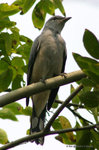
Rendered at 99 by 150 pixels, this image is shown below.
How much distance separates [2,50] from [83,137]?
6.21ft

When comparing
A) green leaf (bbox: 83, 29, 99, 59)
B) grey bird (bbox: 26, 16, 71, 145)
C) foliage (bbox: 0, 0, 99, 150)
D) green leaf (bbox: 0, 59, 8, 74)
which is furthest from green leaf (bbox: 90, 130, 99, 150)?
grey bird (bbox: 26, 16, 71, 145)

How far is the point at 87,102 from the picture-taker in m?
A: 2.72

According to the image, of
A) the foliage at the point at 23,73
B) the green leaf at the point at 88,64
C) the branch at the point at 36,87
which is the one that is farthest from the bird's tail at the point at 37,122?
the green leaf at the point at 88,64

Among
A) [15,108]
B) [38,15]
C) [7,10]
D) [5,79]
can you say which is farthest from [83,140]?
[38,15]

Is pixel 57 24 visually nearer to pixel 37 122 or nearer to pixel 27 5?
pixel 37 122

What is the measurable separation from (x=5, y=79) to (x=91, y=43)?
1960mm

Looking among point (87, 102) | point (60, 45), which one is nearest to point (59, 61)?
point (60, 45)

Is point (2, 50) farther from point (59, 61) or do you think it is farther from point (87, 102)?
point (87, 102)

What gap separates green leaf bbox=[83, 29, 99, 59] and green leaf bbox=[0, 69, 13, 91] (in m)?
1.86

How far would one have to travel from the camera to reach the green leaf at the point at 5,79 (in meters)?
3.94

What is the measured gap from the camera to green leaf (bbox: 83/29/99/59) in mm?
2336

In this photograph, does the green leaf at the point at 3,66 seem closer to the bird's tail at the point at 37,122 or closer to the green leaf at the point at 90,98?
the bird's tail at the point at 37,122

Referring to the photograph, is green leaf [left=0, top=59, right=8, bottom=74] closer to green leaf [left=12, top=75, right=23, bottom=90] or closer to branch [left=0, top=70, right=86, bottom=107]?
green leaf [left=12, top=75, right=23, bottom=90]

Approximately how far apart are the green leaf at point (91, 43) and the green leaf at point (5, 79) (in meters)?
1.86
